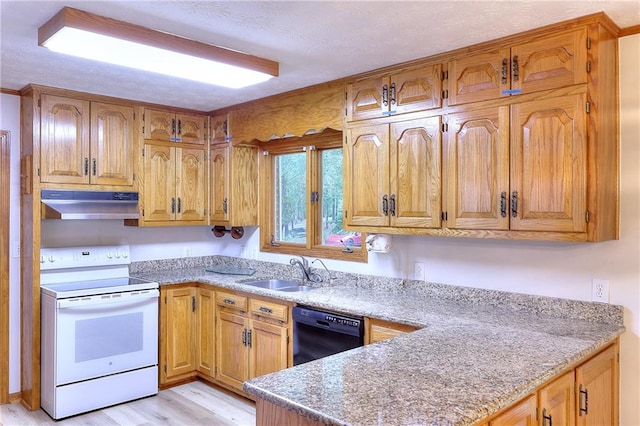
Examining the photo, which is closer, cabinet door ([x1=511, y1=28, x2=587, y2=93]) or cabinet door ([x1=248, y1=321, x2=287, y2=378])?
cabinet door ([x1=511, y1=28, x2=587, y2=93])

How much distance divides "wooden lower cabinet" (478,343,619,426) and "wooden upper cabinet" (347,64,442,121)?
1.55 metres

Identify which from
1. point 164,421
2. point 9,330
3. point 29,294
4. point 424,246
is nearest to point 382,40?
point 424,246

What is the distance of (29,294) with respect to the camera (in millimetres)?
3547

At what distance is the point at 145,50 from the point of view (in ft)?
7.91

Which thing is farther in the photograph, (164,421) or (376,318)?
(164,421)

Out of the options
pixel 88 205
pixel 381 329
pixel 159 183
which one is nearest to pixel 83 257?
pixel 88 205

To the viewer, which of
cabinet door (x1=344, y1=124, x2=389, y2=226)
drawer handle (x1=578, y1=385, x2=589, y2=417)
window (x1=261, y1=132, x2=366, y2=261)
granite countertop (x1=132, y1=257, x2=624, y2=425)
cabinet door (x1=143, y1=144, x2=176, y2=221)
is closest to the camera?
granite countertop (x1=132, y1=257, x2=624, y2=425)

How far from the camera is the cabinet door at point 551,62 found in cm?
224

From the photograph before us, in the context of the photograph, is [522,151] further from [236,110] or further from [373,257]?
[236,110]

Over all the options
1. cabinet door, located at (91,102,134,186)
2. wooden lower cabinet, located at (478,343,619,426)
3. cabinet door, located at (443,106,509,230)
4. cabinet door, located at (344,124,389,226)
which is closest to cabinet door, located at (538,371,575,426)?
wooden lower cabinet, located at (478,343,619,426)

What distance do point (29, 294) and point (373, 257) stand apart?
8.46ft

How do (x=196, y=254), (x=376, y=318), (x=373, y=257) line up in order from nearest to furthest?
(x=376, y=318)
(x=373, y=257)
(x=196, y=254)

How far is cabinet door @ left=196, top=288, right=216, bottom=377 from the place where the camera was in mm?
3939

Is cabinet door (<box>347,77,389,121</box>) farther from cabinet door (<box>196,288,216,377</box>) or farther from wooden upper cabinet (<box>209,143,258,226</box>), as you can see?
cabinet door (<box>196,288,216,377</box>)
